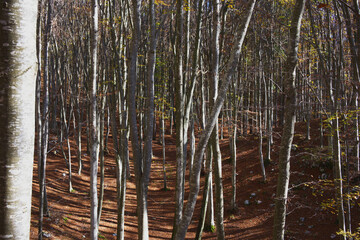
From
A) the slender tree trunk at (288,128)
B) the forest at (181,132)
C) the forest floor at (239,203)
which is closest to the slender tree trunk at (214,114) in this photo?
the forest at (181,132)

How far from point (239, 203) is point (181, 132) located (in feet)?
24.6

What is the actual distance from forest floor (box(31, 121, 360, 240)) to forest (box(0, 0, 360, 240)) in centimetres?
7

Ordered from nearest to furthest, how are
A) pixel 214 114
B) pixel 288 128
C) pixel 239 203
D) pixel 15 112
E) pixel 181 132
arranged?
pixel 15 112 → pixel 214 114 → pixel 288 128 → pixel 181 132 → pixel 239 203

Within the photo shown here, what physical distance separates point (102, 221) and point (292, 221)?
302 inches

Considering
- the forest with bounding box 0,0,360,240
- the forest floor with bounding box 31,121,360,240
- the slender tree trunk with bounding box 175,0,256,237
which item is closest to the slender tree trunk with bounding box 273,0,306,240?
the forest with bounding box 0,0,360,240

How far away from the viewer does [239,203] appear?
1272cm

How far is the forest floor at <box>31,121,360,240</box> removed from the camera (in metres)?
9.70

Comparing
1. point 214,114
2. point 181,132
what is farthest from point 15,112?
point 181,132

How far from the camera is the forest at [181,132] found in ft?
3.78

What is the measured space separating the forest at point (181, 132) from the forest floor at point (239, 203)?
66 mm

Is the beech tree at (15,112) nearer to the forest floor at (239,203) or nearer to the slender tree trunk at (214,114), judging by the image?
the slender tree trunk at (214,114)

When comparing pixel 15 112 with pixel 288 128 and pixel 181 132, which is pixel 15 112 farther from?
pixel 181 132

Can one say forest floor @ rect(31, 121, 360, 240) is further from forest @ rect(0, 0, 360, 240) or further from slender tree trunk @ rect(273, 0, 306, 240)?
slender tree trunk @ rect(273, 0, 306, 240)

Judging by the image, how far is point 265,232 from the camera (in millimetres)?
10094
